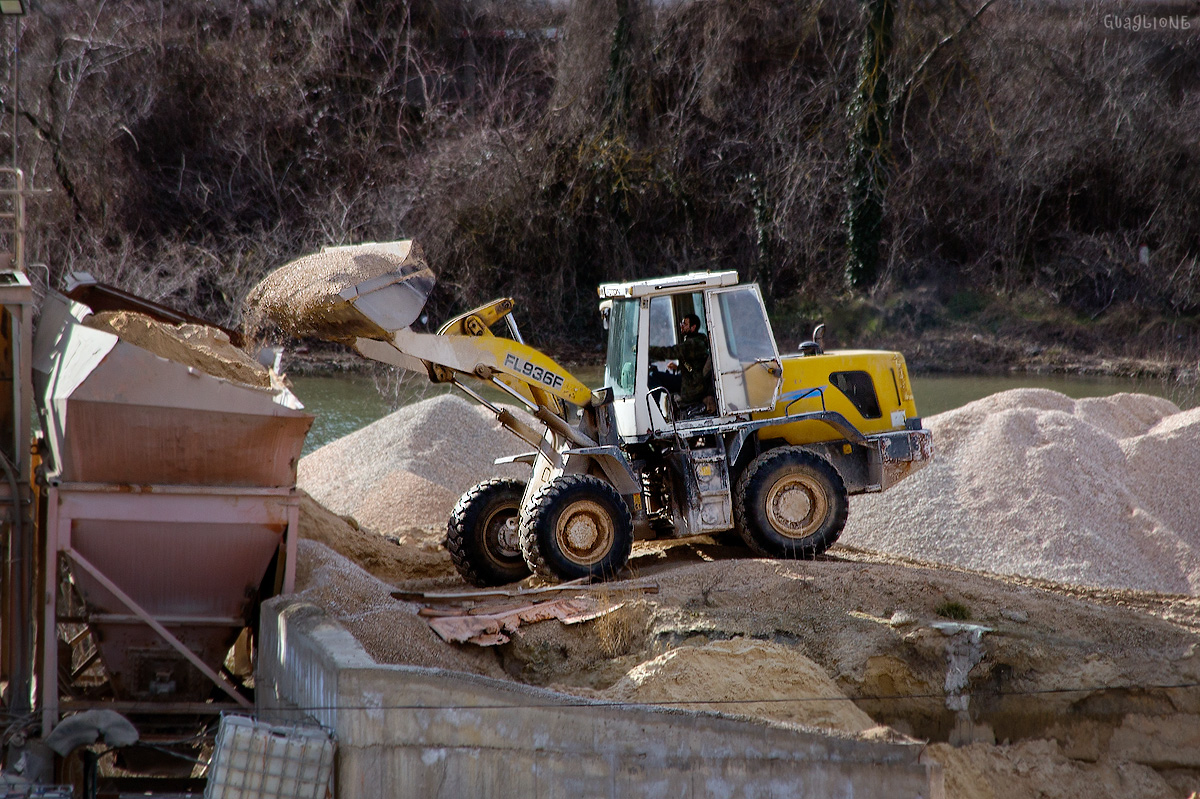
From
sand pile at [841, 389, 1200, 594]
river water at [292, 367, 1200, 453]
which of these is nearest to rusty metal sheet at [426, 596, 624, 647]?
sand pile at [841, 389, 1200, 594]

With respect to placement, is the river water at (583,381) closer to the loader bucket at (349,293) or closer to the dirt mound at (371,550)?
the dirt mound at (371,550)

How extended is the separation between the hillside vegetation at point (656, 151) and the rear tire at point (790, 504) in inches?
677

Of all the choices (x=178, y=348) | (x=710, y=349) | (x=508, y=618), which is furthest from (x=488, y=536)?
(x=178, y=348)

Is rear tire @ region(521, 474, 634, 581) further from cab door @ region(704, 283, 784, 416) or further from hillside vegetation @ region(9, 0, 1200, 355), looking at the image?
hillside vegetation @ region(9, 0, 1200, 355)

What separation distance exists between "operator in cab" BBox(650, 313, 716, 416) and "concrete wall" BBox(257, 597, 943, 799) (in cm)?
351

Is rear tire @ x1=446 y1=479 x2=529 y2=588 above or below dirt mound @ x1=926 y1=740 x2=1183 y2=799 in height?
above

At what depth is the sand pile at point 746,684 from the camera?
6.66 metres

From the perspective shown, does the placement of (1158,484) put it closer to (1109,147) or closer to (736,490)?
(736,490)

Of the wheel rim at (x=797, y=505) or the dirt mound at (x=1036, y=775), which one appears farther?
the wheel rim at (x=797, y=505)

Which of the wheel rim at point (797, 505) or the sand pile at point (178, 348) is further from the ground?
the sand pile at point (178, 348)

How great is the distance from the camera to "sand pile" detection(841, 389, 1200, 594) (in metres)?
12.3

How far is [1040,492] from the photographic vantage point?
1323 cm

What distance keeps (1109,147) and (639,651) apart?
28183mm

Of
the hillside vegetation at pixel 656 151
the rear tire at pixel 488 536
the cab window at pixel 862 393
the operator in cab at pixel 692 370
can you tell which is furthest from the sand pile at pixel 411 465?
the hillside vegetation at pixel 656 151
